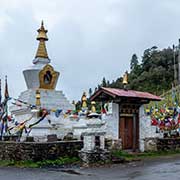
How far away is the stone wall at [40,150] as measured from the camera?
16.4m

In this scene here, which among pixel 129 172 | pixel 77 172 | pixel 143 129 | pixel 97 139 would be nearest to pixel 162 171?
pixel 129 172

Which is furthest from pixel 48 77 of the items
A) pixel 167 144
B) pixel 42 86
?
pixel 167 144

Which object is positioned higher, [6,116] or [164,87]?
[164,87]

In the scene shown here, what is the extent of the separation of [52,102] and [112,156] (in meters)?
11.7

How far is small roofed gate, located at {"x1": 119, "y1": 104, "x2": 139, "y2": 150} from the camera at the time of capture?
19.4 metres

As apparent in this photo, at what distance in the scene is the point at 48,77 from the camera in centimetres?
2855

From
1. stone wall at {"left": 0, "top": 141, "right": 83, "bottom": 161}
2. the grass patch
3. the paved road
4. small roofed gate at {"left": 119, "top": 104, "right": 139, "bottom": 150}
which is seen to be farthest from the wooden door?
the paved road

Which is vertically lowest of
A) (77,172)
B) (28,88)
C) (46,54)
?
(77,172)

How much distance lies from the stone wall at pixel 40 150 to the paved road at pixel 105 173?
1488 millimetres

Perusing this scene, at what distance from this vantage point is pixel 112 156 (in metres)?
16.4

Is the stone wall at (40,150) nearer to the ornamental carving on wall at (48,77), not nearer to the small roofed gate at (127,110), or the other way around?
the small roofed gate at (127,110)

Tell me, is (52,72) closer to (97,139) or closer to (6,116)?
(6,116)

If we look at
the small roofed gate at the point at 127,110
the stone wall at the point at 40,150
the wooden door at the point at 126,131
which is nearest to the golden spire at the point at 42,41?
the small roofed gate at the point at 127,110

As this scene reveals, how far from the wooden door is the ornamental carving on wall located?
1024 centimetres
